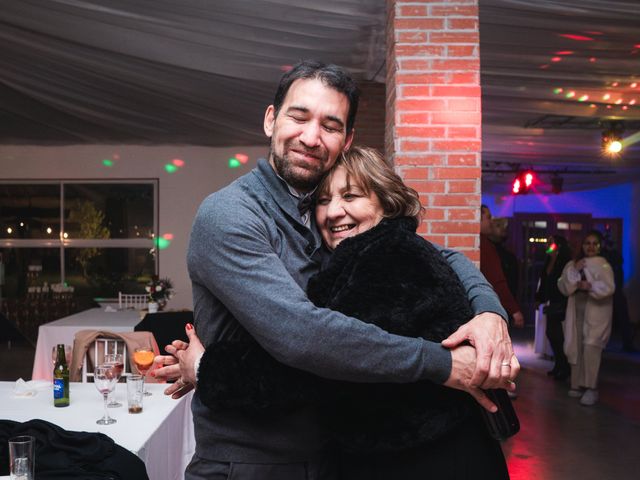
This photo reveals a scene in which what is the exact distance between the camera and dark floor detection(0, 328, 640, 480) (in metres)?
4.01

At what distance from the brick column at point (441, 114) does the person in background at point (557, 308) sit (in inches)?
163

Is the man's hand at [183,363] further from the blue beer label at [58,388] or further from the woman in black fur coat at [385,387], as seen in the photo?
the blue beer label at [58,388]

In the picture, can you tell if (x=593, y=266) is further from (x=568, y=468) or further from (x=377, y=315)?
(x=377, y=315)

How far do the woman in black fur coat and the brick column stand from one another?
5.98 ft

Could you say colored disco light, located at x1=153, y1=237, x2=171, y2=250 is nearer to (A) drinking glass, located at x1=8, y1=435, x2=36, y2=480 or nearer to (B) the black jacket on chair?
(B) the black jacket on chair

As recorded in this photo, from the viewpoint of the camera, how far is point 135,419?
2395 millimetres

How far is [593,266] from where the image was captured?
5.73 meters

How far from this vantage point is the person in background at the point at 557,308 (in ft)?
22.2

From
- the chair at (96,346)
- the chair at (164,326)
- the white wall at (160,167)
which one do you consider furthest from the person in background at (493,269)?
the white wall at (160,167)

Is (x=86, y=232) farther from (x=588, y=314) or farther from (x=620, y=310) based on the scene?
(x=620, y=310)

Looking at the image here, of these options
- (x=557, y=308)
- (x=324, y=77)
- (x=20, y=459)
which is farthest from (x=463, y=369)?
(x=557, y=308)

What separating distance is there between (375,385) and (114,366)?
143cm

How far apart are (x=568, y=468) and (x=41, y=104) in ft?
19.7

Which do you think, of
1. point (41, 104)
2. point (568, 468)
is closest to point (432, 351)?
point (568, 468)
